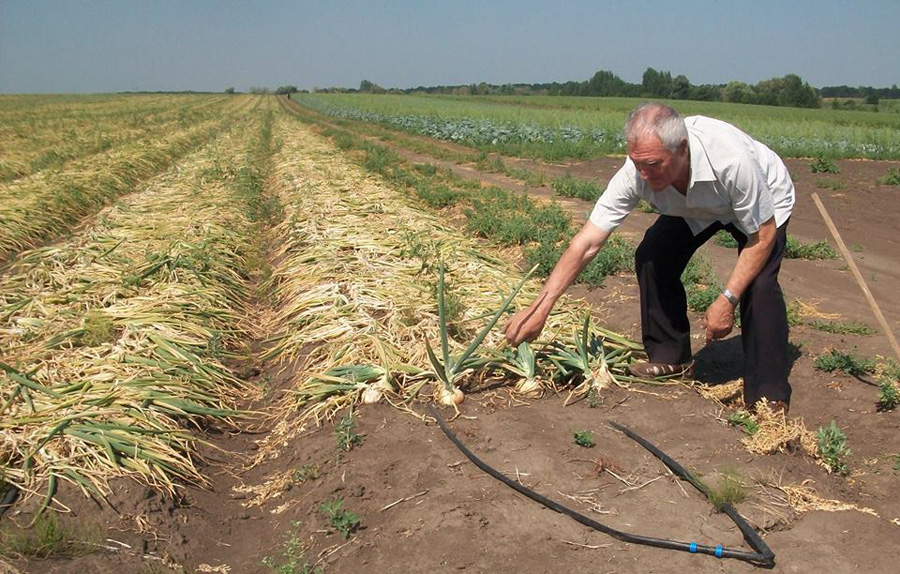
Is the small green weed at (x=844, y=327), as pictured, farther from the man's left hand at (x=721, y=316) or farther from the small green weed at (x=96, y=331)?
the small green weed at (x=96, y=331)

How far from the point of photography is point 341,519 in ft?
10.0

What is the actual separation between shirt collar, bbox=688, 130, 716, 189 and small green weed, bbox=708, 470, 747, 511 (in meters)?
1.38

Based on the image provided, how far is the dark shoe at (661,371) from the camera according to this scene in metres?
4.32

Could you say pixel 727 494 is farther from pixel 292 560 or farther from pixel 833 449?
pixel 292 560

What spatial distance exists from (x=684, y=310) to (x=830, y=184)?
9078 millimetres

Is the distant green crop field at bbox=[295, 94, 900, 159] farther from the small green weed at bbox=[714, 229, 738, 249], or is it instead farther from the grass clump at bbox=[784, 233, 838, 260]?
the grass clump at bbox=[784, 233, 838, 260]

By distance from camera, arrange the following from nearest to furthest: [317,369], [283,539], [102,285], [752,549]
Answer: [752,549], [283,539], [317,369], [102,285]

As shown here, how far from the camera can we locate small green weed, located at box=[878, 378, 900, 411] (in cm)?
383

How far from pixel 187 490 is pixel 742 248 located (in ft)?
10.3

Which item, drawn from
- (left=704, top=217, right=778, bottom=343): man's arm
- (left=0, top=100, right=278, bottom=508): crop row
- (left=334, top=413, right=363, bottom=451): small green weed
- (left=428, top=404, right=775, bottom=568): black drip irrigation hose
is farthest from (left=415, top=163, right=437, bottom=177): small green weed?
(left=428, top=404, right=775, bottom=568): black drip irrigation hose

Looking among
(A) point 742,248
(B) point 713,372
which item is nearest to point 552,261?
(B) point 713,372

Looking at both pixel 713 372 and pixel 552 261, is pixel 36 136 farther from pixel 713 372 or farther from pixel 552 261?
pixel 713 372

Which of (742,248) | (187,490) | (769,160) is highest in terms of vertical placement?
(769,160)

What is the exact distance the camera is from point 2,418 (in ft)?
12.3
